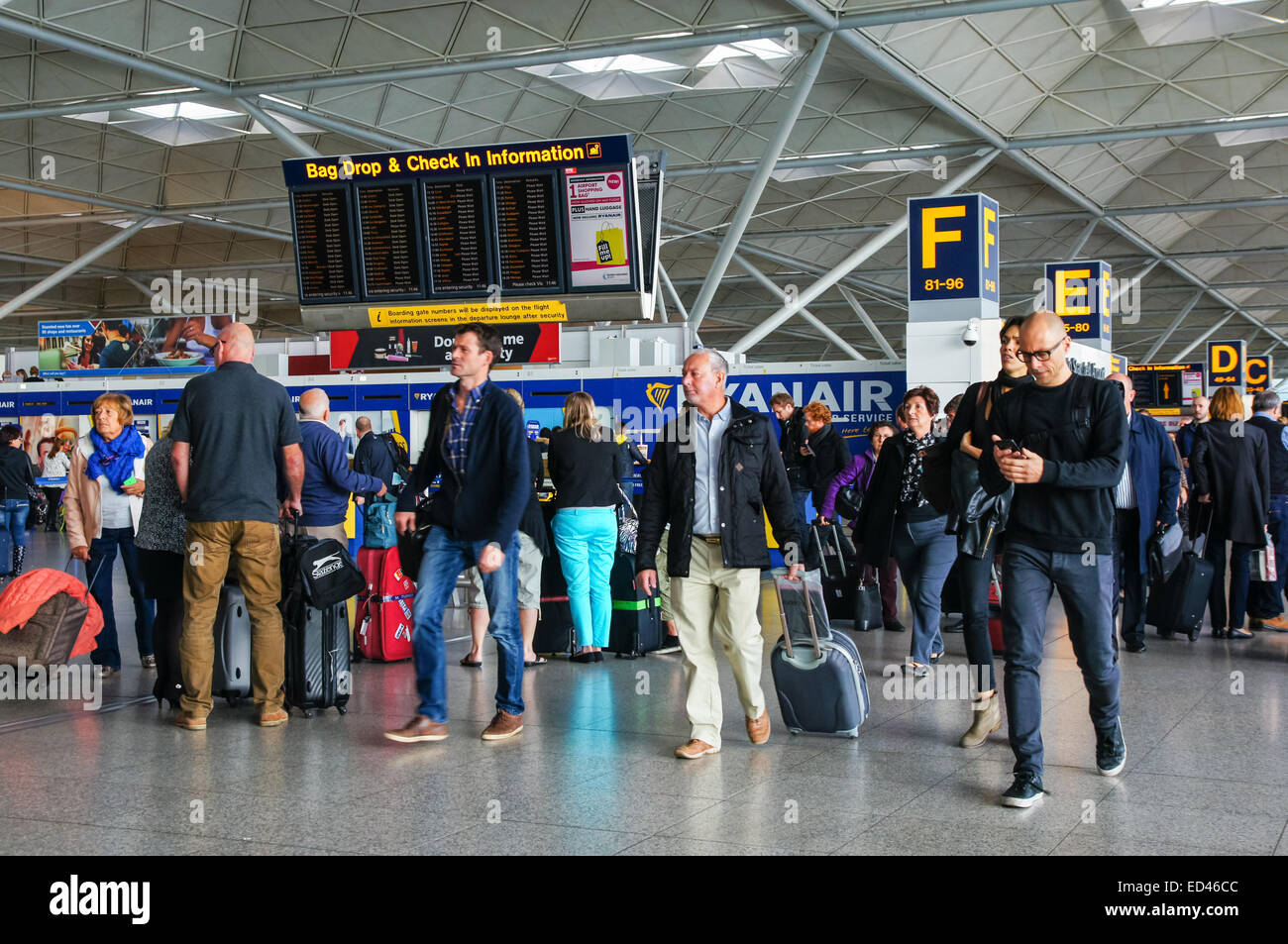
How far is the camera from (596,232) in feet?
38.8

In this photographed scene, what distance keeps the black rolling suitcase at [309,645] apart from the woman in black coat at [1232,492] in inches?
259

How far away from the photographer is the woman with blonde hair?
28.4 ft

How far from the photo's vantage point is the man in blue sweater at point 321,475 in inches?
303

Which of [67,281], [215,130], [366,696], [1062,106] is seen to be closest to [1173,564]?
[366,696]

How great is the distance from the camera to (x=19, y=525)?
1466 cm

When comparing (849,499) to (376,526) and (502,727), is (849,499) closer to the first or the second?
(376,526)

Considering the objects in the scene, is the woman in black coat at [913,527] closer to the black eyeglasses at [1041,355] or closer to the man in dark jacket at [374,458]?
the black eyeglasses at [1041,355]

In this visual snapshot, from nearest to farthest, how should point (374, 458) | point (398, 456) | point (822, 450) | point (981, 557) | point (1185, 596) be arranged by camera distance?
point (981, 557) → point (1185, 596) → point (822, 450) → point (374, 458) → point (398, 456)

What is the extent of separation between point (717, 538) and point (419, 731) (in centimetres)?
174

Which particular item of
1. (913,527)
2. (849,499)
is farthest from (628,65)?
(913,527)

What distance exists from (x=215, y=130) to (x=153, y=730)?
22651mm

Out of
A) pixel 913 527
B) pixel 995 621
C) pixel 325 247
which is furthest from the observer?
pixel 325 247

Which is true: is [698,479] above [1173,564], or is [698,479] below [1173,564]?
above
